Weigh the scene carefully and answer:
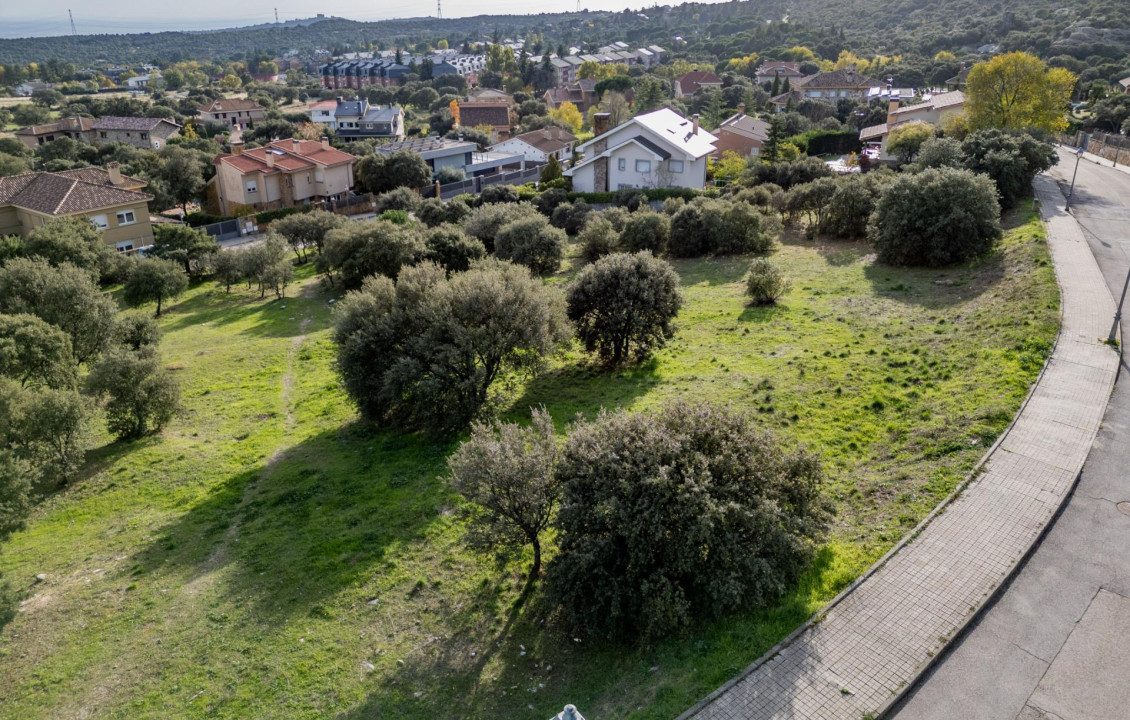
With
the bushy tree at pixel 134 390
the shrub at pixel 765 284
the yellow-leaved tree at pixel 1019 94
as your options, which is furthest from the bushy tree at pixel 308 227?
the yellow-leaved tree at pixel 1019 94

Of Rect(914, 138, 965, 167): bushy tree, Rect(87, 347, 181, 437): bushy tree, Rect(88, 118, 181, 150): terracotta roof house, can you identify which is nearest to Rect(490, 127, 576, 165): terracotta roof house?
Rect(88, 118, 181, 150): terracotta roof house

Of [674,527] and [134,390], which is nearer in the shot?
[674,527]

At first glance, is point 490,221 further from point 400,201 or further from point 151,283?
point 151,283

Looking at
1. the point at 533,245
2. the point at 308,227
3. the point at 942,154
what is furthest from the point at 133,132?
the point at 942,154

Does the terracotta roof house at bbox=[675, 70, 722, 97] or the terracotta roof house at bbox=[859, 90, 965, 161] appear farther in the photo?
the terracotta roof house at bbox=[675, 70, 722, 97]

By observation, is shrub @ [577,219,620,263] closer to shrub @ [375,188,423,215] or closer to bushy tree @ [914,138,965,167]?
bushy tree @ [914,138,965,167]

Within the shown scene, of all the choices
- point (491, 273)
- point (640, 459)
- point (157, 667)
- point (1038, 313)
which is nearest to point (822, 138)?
point (1038, 313)
